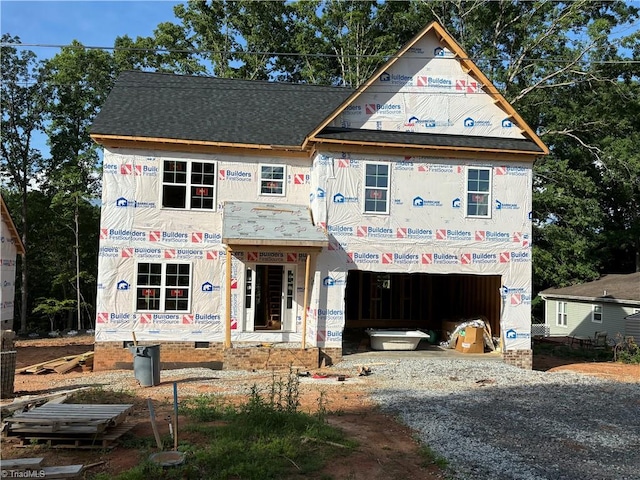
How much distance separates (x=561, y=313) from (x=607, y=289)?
15.2 feet

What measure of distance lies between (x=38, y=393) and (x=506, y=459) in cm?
989

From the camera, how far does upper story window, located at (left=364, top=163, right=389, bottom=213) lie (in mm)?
16625

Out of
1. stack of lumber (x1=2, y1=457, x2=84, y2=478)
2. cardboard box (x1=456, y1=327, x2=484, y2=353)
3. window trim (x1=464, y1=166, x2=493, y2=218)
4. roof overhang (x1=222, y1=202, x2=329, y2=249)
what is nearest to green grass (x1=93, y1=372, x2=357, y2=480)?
stack of lumber (x1=2, y1=457, x2=84, y2=478)

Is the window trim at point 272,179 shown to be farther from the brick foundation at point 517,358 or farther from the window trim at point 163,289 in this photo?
the brick foundation at point 517,358

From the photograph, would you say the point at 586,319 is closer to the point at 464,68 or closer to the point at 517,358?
the point at 517,358

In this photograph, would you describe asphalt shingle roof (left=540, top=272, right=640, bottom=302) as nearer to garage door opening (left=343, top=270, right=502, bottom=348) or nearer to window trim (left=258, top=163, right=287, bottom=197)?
garage door opening (left=343, top=270, right=502, bottom=348)

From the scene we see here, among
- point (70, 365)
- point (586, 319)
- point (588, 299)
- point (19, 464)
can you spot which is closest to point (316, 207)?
point (70, 365)

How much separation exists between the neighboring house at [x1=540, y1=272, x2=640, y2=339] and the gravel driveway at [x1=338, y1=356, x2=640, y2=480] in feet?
42.4

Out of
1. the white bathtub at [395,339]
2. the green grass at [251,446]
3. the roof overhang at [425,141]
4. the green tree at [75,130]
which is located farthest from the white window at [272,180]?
the green tree at [75,130]

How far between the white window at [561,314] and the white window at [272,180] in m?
22.4

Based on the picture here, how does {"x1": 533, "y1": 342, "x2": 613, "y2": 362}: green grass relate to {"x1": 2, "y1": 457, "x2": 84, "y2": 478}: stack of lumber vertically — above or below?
below

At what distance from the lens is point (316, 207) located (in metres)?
16.7

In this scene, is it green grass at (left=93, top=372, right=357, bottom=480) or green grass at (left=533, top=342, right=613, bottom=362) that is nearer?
green grass at (left=93, top=372, right=357, bottom=480)

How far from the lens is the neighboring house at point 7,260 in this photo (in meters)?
25.5
